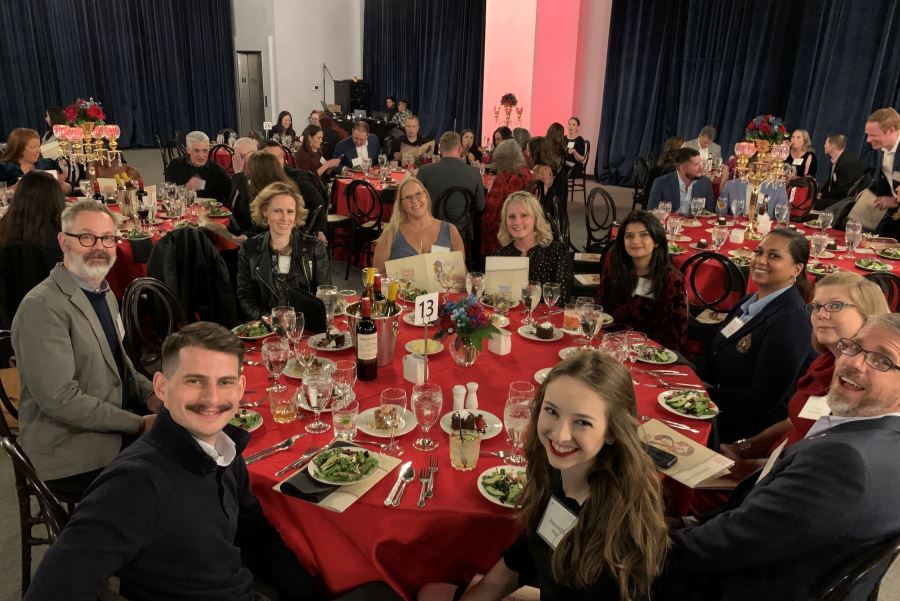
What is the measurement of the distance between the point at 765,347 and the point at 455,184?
353cm

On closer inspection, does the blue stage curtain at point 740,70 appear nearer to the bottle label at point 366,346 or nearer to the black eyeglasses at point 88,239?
the bottle label at point 366,346

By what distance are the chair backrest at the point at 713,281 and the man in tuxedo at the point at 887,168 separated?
2.19m

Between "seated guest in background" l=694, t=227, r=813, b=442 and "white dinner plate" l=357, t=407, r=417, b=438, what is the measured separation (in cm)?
155

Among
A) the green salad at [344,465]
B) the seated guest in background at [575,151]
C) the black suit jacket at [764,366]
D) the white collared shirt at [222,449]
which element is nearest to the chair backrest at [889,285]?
the black suit jacket at [764,366]

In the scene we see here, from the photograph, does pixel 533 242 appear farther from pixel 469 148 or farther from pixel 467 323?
pixel 469 148

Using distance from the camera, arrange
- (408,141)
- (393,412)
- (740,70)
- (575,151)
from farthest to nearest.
→ (740,70)
(575,151)
(408,141)
(393,412)

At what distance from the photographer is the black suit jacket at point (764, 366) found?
267cm

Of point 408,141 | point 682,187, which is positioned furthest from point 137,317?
point 408,141

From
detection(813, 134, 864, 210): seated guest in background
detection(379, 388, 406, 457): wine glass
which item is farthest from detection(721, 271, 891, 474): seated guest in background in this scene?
detection(813, 134, 864, 210): seated guest in background

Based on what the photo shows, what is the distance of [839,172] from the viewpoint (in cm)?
748

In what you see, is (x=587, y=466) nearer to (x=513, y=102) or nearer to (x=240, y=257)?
(x=240, y=257)

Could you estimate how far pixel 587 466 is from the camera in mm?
1519

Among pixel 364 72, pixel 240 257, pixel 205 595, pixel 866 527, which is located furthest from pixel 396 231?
pixel 364 72

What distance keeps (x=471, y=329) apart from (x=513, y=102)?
9493 mm
